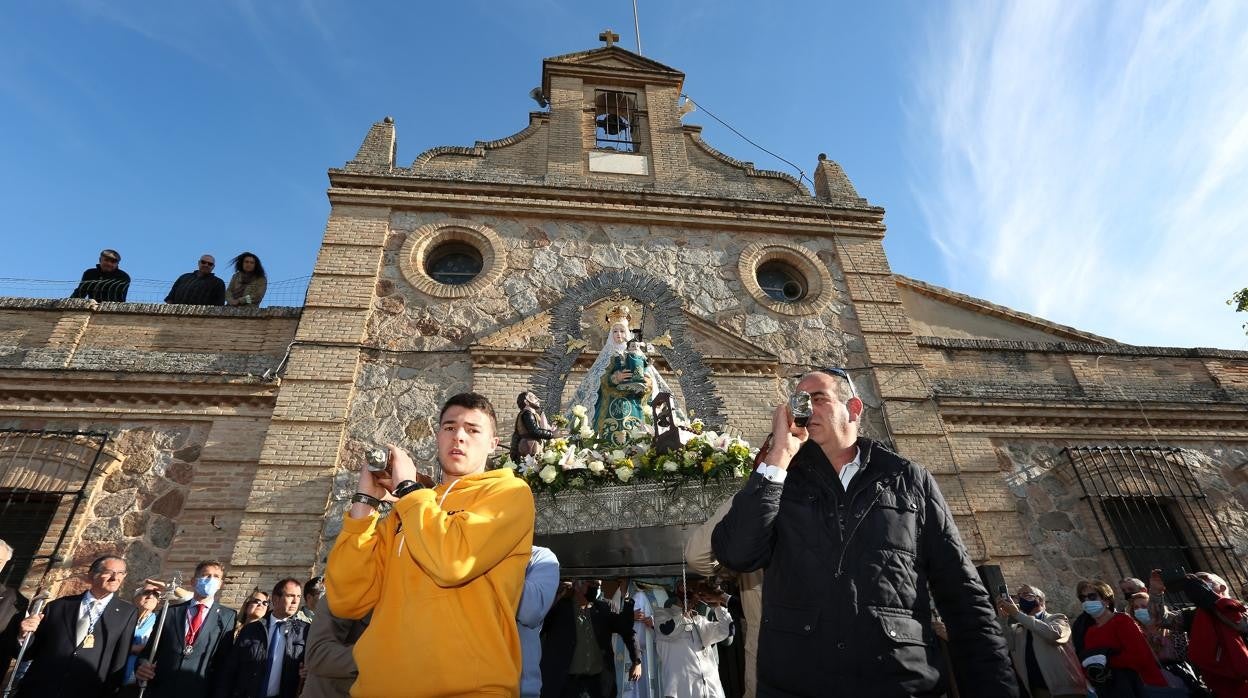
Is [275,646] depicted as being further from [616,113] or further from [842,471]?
[616,113]

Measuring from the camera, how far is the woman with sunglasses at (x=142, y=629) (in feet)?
15.6

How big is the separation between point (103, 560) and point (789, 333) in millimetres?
9059

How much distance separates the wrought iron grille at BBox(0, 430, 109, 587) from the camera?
7309 mm

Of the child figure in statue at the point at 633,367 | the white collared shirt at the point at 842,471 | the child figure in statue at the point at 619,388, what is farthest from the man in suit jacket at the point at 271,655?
the white collared shirt at the point at 842,471

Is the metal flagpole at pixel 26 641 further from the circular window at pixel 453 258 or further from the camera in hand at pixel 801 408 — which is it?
the camera in hand at pixel 801 408

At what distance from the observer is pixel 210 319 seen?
927 cm

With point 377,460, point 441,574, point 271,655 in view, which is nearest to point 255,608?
point 271,655

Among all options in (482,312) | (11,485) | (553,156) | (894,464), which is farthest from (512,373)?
(894,464)

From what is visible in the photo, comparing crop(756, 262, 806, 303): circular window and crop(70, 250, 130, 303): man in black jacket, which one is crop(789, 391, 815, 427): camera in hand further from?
crop(70, 250, 130, 303): man in black jacket

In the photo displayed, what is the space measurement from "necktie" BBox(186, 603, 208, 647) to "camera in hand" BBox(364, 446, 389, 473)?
3.94 meters

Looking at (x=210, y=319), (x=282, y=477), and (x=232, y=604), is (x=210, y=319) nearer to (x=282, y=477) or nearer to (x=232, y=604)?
(x=282, y=477)

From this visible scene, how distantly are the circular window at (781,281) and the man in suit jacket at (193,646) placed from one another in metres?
9.05

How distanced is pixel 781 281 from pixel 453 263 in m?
5.93

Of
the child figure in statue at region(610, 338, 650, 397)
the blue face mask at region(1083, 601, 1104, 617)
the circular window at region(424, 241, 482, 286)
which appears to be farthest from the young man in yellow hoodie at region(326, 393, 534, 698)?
the circular window at region(424, 241, 482, 286)
